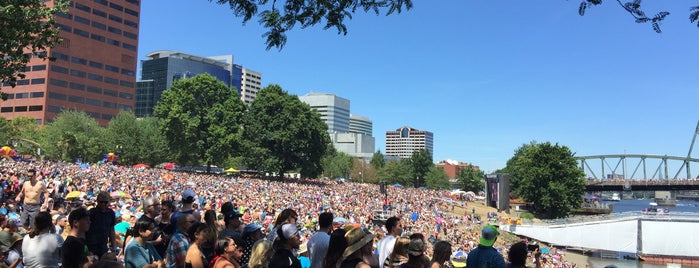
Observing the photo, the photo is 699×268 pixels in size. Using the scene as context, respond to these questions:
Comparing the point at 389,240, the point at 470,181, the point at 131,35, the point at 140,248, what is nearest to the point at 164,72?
the point at 131,35

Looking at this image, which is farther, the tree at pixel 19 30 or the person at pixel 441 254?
the tree at pixel 19 30

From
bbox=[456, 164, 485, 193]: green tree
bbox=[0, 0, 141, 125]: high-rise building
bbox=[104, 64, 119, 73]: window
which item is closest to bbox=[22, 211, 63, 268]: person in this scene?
bbox=[456, 164, 485, 193]: green tree

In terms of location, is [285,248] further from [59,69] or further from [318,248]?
[59,69]

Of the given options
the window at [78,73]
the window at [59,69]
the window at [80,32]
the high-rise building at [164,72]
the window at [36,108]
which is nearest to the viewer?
the window at [36,108]

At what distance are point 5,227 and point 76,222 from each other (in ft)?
8.05

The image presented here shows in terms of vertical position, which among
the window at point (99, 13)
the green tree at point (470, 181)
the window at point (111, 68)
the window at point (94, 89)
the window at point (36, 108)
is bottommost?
the green tree at point (470, 181)

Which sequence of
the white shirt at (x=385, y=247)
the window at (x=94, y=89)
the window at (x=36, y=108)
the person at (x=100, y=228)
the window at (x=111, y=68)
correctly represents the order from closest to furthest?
the white shirt at (x=385, y=247), the person at (x=100, y=228), the window at (x=36, y=108), the window at (x=94, y=89), the window at (x=111, y=68)

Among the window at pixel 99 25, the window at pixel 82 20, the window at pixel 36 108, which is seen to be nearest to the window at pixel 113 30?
the window at pixel 99 25

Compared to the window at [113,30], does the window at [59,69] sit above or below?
below

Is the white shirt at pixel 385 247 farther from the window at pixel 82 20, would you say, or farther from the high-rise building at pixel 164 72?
the high-rise building at pixel 164 72

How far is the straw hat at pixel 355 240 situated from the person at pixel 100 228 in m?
3.92

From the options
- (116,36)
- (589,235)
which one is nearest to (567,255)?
(589,235)

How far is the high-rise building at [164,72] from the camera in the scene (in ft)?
562

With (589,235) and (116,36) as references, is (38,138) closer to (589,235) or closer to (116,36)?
(116,36)
